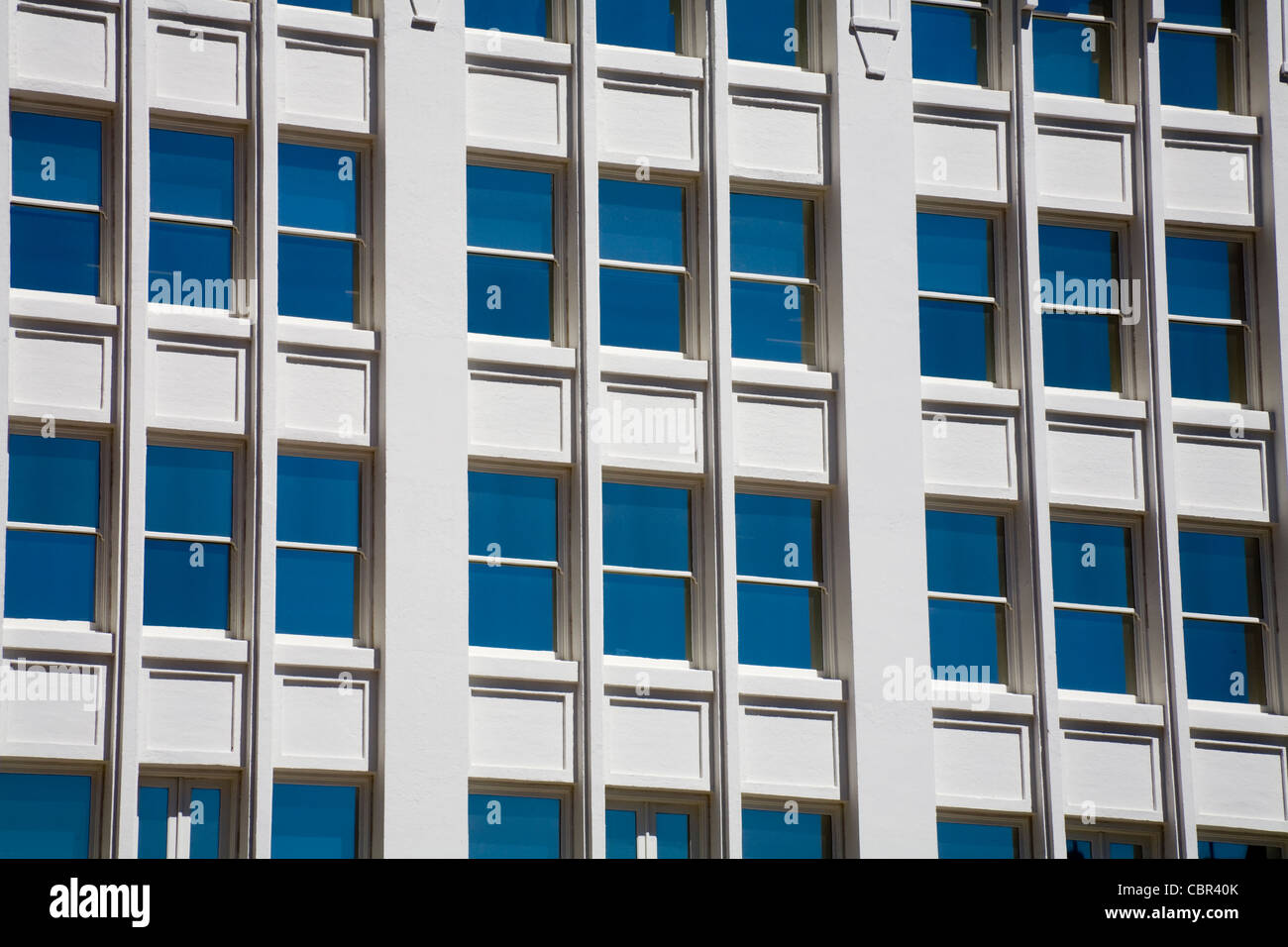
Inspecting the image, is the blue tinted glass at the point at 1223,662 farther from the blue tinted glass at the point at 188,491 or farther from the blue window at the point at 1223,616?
the blue tinted glass at the point at 188,491

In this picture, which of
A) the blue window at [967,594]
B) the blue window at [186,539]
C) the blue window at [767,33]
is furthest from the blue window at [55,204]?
the blue window at [967,594]

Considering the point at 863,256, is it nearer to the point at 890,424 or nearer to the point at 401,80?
the point at 890,424

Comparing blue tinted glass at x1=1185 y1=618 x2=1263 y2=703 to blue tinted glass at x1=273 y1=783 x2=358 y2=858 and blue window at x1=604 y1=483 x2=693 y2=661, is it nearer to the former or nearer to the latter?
blue window at x1=604 y1=483 x2=693 y2=661

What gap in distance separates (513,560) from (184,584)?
315 cm

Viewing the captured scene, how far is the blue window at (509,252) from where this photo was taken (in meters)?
22.6

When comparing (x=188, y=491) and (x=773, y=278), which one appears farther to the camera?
(x=773, y=278)

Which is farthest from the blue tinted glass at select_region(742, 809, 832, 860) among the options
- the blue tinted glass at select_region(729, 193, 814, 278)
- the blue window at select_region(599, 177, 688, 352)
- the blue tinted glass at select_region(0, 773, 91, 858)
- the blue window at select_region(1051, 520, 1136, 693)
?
the blue tinted glass at select_region(0, 773, 91, 858)

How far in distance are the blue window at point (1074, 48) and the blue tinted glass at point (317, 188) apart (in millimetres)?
7591

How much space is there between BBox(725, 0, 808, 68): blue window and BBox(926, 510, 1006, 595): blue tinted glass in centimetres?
506

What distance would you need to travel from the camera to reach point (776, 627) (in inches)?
890

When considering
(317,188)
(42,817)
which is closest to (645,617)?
(317,188)

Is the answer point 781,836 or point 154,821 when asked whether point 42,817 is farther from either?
point 781,836

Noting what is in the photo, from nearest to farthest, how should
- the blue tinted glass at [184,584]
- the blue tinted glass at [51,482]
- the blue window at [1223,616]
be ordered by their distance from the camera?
the blue tinted glass at [51,482], the blue tinted glass at [184,584], the blue window at [1223,616]
